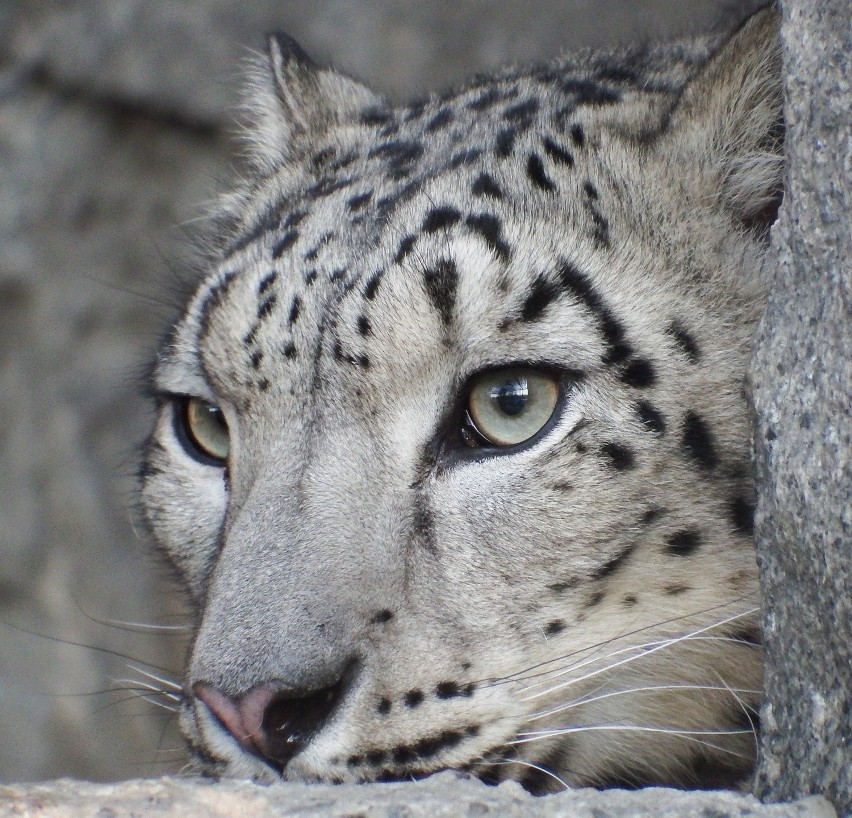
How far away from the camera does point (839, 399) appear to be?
186 centimetres

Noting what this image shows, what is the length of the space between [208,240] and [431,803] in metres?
2.35

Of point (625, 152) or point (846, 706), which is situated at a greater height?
point (625, 152)

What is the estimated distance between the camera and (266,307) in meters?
2.71

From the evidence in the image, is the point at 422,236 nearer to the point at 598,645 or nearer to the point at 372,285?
the point at 372,285

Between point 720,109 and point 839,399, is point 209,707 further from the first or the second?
point 720,109

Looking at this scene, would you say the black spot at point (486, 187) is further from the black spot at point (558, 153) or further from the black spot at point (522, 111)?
the black spot at point (522, 111)

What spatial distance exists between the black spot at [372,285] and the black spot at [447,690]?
0.78 m

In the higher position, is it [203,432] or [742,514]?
[203,432]

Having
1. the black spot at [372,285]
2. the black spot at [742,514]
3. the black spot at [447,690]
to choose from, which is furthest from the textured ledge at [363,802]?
the black spot at [372,285]

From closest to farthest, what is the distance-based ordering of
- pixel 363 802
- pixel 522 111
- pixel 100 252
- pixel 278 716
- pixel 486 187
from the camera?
pixel 363 802 → pixel 278 716 → pixel 486 187 → pixel 522 111 → pixel 100 252

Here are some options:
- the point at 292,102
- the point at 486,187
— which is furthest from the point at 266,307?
the point at 292,102

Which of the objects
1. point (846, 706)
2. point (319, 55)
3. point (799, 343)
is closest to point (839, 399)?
point (799, 343)

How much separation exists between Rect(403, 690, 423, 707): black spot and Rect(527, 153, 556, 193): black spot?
3.61 feet

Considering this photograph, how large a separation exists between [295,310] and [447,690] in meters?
0.90
